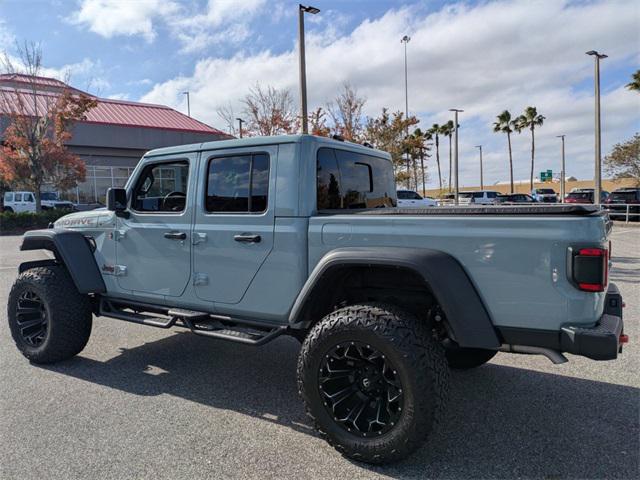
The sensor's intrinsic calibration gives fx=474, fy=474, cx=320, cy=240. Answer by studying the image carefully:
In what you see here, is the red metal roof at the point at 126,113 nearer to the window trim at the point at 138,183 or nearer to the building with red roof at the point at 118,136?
the building with red roof at the point at 118,136

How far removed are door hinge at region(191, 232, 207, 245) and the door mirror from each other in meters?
0.90

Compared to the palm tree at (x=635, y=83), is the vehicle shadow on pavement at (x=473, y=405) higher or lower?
lower

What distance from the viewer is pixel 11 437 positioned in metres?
3.19

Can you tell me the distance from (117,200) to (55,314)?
126 centimetres

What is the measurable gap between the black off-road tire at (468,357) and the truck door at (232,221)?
186cm

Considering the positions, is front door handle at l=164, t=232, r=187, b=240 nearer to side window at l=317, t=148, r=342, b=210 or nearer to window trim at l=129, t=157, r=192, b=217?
window trim at l=129, t=157, r=192, b=217

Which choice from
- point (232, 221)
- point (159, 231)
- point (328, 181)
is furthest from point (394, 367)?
point (159, 231)

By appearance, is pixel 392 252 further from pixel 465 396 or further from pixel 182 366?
pixel 182 366

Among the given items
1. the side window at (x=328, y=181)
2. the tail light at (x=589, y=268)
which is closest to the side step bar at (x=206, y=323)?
the side window at (x=328, y=181)

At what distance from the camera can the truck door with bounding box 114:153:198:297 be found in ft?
12.7

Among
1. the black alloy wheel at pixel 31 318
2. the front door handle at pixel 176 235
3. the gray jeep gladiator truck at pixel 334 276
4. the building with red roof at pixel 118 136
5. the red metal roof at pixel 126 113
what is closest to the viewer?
the gray jeep gladiator truck at pixel 334 276

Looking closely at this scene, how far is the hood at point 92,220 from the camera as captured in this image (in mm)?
4410

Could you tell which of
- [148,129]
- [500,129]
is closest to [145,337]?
[148,129]

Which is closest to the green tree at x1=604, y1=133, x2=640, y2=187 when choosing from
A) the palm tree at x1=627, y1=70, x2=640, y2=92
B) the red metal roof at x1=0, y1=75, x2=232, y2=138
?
the palm tree at x1=627, y1=70, x2=640, y2=92
